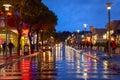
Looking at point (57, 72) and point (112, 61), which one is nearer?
point (57, 72)

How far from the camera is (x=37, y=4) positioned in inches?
2254

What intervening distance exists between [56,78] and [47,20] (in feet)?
193

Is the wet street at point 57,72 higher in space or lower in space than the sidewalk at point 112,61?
lower

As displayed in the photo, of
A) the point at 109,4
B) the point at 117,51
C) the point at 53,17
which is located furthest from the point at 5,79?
the point at 53,17

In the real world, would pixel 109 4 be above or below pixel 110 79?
above

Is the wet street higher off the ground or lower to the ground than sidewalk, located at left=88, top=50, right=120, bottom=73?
lower

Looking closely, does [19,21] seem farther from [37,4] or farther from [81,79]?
[81,79]

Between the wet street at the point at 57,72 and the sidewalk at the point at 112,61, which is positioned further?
the sidewalk at the point at 112,61

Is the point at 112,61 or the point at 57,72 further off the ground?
the point at 112,61

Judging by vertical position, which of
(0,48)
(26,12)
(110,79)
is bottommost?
(110,79)

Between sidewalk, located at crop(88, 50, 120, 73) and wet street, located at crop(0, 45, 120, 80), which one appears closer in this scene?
wet street, located at crop(0, 45, 120, 80)

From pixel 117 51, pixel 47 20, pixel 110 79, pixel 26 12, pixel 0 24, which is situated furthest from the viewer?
pixel 47 20

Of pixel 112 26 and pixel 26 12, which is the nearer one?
pixel 26 12

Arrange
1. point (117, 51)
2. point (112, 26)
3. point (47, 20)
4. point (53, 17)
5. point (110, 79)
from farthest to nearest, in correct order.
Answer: point (112, 26) < point (53, 17) < point (47, 20) < point (117, 51) < point (110, 79)
